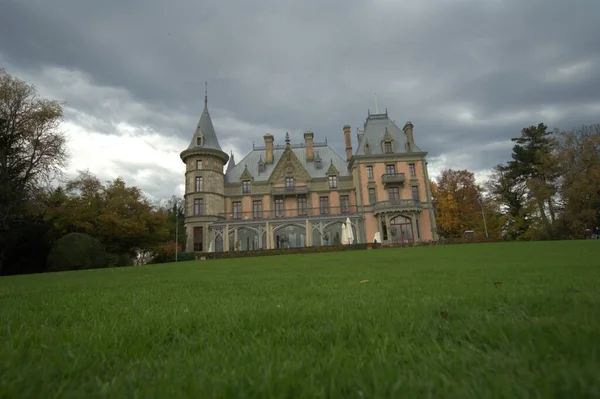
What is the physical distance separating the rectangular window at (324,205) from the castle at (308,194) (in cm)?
13

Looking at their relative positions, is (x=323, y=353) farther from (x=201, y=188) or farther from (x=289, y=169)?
(x=289, y=169)

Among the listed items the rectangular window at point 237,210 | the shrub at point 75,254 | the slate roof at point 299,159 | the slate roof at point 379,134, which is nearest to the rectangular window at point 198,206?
the rectangular window at point 237,210

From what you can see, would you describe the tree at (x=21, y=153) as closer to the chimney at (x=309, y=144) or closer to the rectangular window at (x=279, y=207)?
the rectangular window at (x=279, y=207)

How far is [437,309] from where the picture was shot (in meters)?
3.01

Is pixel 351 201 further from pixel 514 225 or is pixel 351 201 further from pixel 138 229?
pixel 138 229

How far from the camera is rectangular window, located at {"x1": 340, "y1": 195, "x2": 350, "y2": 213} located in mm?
41125

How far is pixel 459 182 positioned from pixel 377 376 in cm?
5048

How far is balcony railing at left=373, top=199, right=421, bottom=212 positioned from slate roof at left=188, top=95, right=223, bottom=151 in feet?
69.2

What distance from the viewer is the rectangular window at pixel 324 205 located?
135 feet

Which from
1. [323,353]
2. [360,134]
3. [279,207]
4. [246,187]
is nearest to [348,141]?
[360,134]

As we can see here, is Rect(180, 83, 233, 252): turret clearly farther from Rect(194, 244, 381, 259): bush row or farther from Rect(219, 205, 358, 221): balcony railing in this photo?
Rect(194, 244, 381, 259): bush row

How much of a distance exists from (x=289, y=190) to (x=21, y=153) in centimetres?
2583

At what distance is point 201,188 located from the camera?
39.1 metres

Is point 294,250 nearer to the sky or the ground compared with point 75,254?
nearer to the ground
